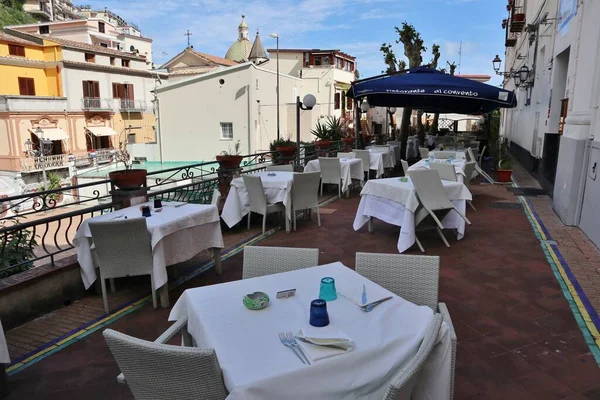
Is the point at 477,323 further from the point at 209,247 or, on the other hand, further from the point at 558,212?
the point at 558,212

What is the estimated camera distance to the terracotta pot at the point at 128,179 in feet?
15.8

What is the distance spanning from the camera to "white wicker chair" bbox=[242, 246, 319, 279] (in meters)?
2.78

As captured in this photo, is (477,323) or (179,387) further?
(477,323)

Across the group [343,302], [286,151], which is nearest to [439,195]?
[343,302]

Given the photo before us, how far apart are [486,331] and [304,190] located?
3553 millimetres

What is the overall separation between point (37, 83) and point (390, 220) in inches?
1323

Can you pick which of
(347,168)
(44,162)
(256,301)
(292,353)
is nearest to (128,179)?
(256,301)

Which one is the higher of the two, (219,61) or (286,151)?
(219,61)

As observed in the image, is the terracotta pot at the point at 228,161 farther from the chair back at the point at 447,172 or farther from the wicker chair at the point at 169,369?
the wicker chair at the point at 169,369

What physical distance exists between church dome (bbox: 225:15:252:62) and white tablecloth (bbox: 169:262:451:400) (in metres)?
47.4

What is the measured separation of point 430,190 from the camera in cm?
551

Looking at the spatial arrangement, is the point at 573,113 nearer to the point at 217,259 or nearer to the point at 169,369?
the point at 217,259

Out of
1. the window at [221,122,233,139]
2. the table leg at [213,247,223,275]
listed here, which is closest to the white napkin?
the table leg at [213,247,223,275]

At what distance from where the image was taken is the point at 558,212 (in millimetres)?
7023
